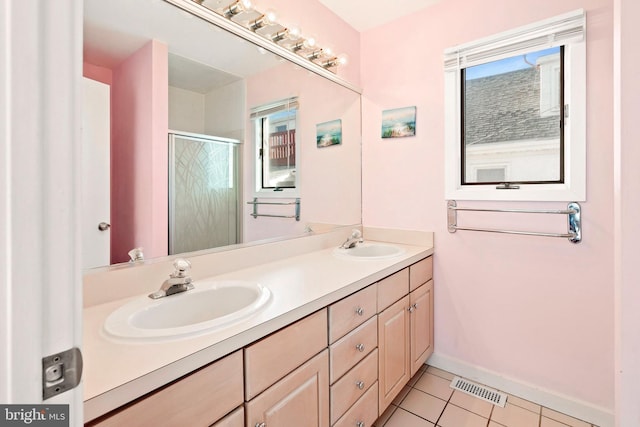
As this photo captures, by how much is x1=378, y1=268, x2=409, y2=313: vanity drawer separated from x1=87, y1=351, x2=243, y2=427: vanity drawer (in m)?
0.82

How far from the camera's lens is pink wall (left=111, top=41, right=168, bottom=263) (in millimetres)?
1104

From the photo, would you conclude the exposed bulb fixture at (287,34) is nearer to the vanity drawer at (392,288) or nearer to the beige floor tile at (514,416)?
the vanity drawer at (392,288)

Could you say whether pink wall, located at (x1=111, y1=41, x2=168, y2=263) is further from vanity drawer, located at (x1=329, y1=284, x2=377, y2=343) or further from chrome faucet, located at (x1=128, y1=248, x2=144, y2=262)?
vanity drawer, located at (x1=329, y1=284, x2=377, y2=343)

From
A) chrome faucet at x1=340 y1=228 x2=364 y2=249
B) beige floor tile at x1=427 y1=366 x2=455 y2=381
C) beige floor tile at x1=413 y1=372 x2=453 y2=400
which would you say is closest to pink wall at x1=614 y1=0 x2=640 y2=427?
→ beige floor tile at x1=413 y1=372 x2=453 y2=400

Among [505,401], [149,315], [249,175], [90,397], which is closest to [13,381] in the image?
[90,397]

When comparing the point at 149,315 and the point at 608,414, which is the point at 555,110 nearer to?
the point at 608,414

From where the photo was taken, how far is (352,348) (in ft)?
4.11

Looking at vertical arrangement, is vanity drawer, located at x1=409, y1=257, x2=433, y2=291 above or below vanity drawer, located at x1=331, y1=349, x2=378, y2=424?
above

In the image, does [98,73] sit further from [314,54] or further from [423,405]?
[423,405]

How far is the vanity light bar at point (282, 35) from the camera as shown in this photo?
1403mm

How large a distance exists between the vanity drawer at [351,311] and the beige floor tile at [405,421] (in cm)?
65

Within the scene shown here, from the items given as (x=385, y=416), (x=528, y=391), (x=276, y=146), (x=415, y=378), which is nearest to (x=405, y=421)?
(x=385, y=416)

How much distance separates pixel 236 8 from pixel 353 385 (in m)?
1.75

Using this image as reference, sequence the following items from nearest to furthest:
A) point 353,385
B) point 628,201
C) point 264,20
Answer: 1. point 628,201
2. point 353,385
3. point 264,20
